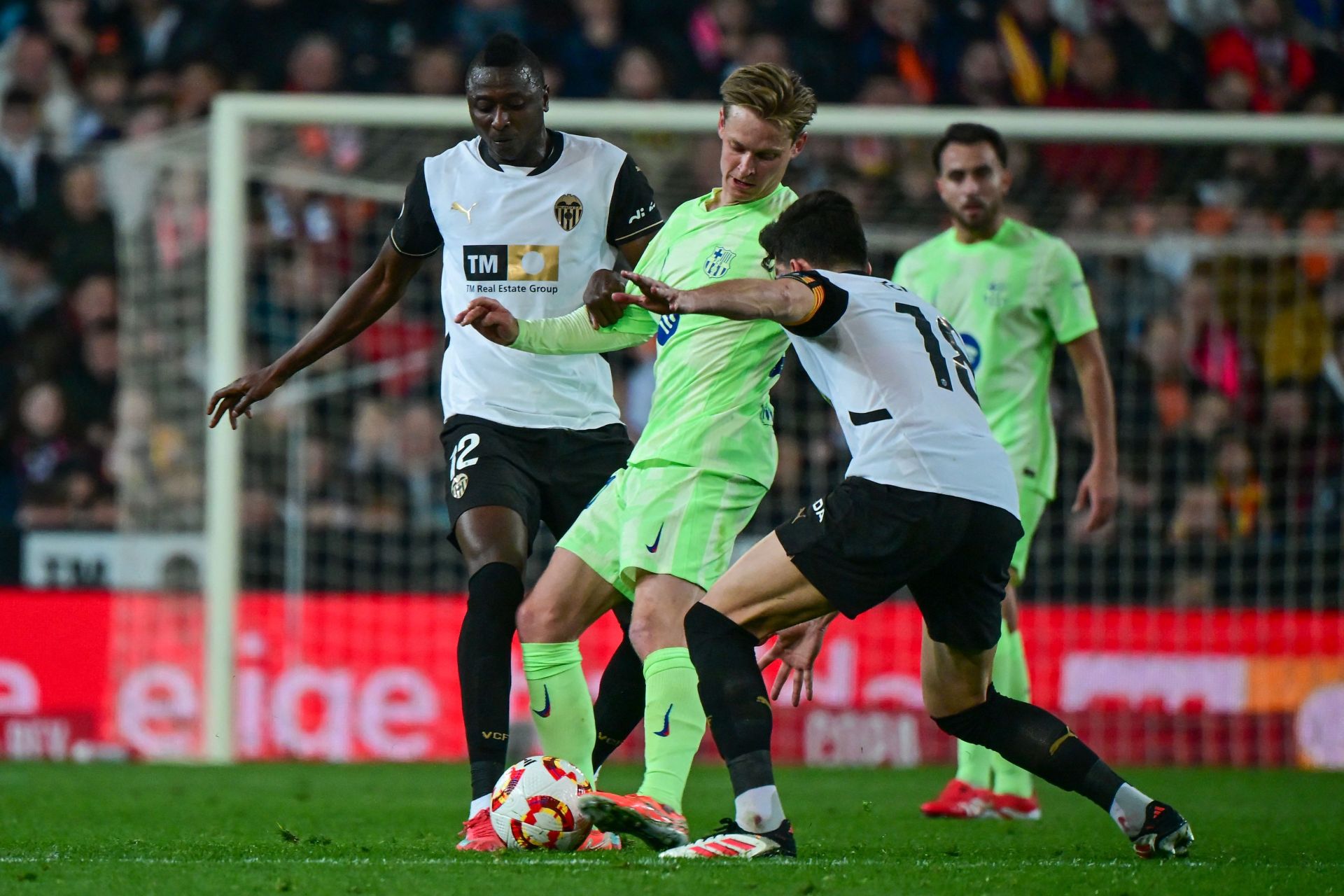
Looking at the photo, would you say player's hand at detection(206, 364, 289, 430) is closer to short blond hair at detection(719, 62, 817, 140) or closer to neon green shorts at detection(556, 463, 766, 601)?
neon green shorts at detection(556, 463, 766, 601)

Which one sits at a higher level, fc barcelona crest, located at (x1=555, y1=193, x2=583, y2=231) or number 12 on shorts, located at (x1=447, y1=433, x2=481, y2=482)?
fc barcelona crest, located at (x1=555, y1=193, x2=583, y2=231)

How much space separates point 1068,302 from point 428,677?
4.23 metres

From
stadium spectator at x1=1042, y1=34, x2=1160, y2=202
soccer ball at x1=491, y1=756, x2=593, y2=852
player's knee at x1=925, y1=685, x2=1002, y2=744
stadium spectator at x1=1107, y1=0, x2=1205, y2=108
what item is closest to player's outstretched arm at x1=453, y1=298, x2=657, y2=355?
soccer ball at x1=491, y1=756, x2=593, y2=852

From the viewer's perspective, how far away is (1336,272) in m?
10.6

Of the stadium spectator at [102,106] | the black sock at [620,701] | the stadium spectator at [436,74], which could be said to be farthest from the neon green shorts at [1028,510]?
the stadium spectator at [102,106]

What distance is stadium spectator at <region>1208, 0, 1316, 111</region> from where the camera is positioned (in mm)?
12727

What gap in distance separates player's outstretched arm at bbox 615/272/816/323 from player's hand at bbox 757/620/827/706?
2.98 ft

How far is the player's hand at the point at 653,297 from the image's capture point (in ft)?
13.5

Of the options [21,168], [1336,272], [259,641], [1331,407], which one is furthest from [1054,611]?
[21,168]

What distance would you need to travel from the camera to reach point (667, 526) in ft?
15.6

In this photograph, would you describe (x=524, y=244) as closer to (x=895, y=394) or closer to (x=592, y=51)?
(x=895, y=394)

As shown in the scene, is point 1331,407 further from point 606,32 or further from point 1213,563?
point 606,32

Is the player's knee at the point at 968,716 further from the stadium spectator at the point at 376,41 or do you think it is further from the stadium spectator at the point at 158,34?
the stadium spectator at the point at 158,34

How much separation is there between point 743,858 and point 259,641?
5.72 meters
